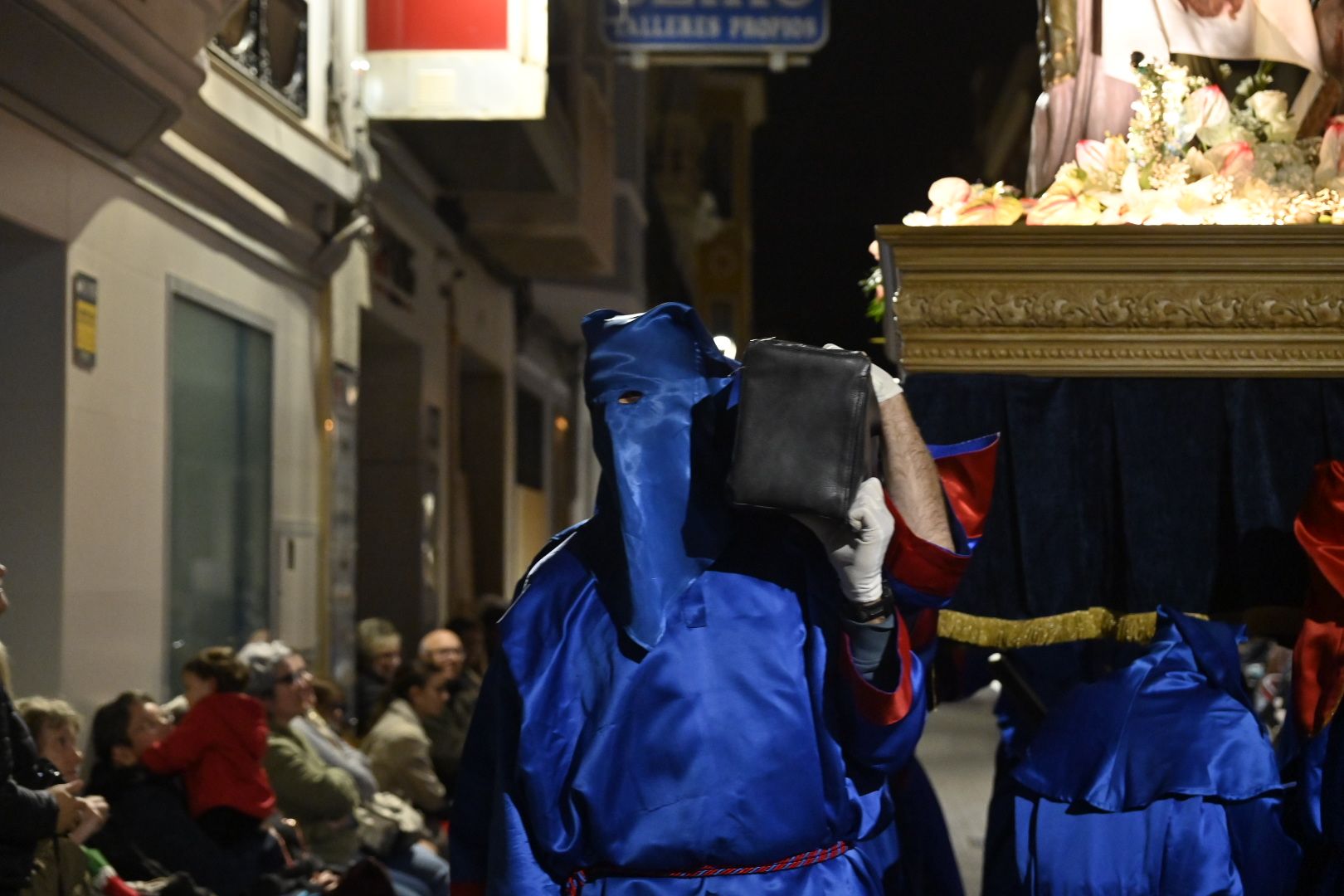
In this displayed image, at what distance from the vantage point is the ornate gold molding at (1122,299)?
493 cm

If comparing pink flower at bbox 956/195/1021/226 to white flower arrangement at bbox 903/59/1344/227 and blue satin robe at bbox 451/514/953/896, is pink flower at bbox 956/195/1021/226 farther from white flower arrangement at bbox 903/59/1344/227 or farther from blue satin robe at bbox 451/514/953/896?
blue satin robe at bbox 451/514/953/896

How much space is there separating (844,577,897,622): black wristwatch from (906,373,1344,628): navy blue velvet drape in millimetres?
1300

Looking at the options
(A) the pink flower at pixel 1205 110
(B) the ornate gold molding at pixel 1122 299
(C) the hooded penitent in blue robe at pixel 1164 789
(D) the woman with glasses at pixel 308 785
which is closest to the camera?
(C) the hooded penitent in blue robe at pixel 1164 789

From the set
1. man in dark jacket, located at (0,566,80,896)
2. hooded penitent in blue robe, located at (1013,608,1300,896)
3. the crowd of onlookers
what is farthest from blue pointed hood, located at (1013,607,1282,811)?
the crowd of onlookers

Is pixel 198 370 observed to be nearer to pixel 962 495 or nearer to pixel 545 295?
pixel 962 495

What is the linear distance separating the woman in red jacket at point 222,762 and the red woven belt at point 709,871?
3.60m

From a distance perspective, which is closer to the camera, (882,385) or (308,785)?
(882,385)

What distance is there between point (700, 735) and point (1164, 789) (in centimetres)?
122

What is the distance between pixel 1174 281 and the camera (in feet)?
16.3

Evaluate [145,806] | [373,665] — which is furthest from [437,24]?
[145,806]

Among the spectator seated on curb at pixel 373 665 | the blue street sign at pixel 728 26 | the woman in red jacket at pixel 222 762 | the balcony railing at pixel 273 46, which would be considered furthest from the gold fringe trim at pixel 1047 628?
the blue street sign at pixel 728 26

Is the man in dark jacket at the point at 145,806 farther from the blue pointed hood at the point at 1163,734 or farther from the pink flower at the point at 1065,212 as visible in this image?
the pink flower at the point at 1065,212

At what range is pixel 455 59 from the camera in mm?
11742

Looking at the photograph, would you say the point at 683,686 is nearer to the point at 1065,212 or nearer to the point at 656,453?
the point at 656,453
